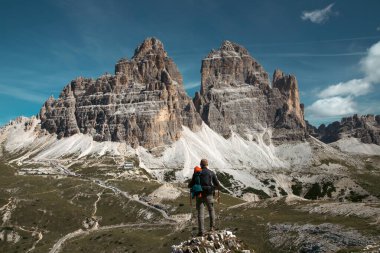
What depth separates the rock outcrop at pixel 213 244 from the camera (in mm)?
27641

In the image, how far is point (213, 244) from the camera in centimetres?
2812

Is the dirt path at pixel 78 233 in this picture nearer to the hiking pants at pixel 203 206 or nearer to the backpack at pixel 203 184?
the hiking pants at pixel 203 206

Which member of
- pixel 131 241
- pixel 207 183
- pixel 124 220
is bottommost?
pixel 131 241

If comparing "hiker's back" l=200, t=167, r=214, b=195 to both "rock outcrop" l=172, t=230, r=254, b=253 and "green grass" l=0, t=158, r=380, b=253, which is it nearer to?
"rock outcrop" l=172, t=230, r=254, b=253

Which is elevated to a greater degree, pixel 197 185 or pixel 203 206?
pixel 197 185

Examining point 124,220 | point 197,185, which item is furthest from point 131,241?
point 197,185

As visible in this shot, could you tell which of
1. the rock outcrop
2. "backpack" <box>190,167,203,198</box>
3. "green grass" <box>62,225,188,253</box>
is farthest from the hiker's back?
"green grass" <box>62,225,188,253</box>

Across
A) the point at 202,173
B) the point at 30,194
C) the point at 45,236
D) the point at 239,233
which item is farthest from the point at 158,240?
the point at 30,194

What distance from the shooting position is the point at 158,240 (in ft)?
349

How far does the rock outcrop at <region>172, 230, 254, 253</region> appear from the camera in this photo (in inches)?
1088

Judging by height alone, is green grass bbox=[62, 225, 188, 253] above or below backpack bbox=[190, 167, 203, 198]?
below

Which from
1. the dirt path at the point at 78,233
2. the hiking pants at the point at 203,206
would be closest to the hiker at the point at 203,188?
the hiking pants at the point at 203,206

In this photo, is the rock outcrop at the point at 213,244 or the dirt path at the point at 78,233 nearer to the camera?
the rock outcrop at the point at 213,244

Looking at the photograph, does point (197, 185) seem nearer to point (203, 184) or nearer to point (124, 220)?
point (203, 184)
